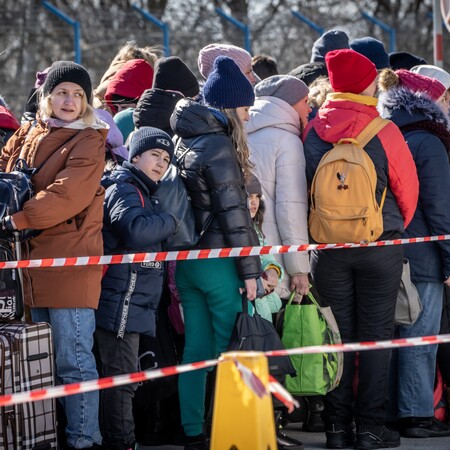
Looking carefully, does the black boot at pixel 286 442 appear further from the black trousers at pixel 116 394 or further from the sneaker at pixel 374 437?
the black trousers at pixel 116 394

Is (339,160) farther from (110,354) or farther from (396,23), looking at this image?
(396,23)

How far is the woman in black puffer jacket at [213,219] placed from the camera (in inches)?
230

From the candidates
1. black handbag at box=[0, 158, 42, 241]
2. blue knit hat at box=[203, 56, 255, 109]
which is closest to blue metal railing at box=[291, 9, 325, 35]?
blue knit hat at box=[203, 56, 255, 109]

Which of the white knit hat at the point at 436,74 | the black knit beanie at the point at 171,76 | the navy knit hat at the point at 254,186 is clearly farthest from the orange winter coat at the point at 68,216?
the white knit hat at the point at 436,74

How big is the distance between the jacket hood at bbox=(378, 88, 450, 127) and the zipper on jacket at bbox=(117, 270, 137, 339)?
2083mm

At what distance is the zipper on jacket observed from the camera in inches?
226

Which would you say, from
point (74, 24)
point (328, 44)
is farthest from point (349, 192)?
point (74, 24)

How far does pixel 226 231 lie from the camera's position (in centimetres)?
584

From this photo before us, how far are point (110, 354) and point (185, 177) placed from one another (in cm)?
100

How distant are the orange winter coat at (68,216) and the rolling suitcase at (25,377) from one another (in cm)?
15

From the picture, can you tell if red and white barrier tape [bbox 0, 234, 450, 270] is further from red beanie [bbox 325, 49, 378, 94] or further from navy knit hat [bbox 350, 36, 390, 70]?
navy knit hat [bbox 350, 36, 390, 70]

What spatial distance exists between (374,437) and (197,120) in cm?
204

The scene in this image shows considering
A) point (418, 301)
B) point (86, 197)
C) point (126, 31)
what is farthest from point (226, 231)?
point (126, 31)

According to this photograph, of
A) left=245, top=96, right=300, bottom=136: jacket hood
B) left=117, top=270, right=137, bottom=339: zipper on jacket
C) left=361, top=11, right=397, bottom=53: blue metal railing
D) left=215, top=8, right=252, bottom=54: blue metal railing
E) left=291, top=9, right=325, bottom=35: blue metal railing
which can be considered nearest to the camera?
left=117, top=270, right=137, bottom=339: zipper on jacket
